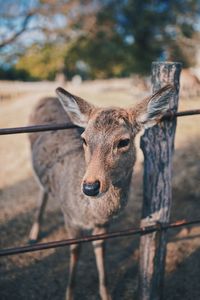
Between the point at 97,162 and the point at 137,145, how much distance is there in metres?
5.92

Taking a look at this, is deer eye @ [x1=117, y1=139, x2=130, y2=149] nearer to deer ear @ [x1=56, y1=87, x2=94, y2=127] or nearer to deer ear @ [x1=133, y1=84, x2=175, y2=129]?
deer ear @ [x1=133, y1=84, x2=175, y2=129]

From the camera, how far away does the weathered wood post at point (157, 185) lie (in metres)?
3.05

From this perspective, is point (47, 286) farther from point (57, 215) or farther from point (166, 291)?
point (57, 215)

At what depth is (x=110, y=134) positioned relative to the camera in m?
2.87

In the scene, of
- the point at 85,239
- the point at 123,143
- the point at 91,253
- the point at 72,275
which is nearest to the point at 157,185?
the point at 123,143

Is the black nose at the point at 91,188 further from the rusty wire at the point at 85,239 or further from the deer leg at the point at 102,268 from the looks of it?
the deer leg at the point at 102,268

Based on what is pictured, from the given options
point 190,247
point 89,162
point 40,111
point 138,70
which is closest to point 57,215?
point 40,111

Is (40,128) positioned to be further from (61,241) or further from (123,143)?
(61,241)

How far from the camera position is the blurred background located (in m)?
4.01

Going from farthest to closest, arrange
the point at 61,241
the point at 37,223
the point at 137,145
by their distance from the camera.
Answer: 1. the point at 137,145
2. the point at 37,223
3. the point at 61,241

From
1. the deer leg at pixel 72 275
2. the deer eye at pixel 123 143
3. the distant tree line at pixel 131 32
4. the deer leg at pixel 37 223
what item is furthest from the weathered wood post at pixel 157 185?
the distant tree line at pixel 131 32

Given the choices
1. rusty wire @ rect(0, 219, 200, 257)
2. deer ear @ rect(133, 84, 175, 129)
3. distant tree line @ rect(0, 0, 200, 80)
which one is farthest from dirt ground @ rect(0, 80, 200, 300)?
distant tree line @ rect(0, 0, 200, 80)

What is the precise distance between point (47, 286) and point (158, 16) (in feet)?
64.5

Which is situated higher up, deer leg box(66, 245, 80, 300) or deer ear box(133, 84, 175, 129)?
deer ear box(133, 84, 175, 129)
